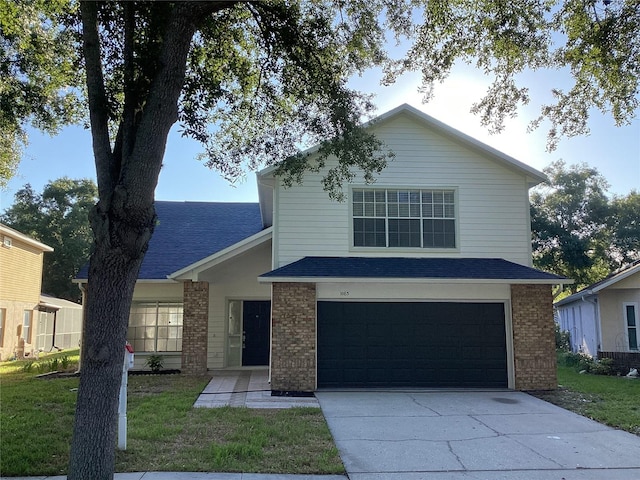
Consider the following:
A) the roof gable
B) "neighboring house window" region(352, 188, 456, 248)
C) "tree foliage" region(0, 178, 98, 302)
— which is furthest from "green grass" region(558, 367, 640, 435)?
"tree foliage" region(0, 178, 98, 302)

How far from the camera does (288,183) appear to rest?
9.94 metres

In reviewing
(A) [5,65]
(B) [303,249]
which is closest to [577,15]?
(B) [303,249]

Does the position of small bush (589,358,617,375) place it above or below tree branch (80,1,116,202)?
below

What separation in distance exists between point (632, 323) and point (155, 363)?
16773mm

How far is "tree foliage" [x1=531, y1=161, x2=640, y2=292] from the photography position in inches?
1119

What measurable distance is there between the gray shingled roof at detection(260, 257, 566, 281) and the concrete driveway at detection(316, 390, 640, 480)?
2.84 meters

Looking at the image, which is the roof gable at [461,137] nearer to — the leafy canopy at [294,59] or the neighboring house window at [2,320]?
the leafy canopy at [294,59]

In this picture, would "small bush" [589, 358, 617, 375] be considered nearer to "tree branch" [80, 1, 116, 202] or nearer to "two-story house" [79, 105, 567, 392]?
"two-story house" [79, 105, 567, 392]

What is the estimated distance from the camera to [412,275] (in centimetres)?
1234

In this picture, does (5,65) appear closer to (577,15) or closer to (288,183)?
(288,183)

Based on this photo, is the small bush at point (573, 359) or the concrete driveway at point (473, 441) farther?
the small bush at point (573, 359)

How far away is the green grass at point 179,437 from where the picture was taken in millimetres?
6508

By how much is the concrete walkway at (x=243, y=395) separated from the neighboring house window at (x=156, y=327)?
269 cm

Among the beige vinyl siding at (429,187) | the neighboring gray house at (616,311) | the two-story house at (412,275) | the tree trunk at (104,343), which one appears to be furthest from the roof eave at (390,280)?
the neighboring gray house at (616,311)
